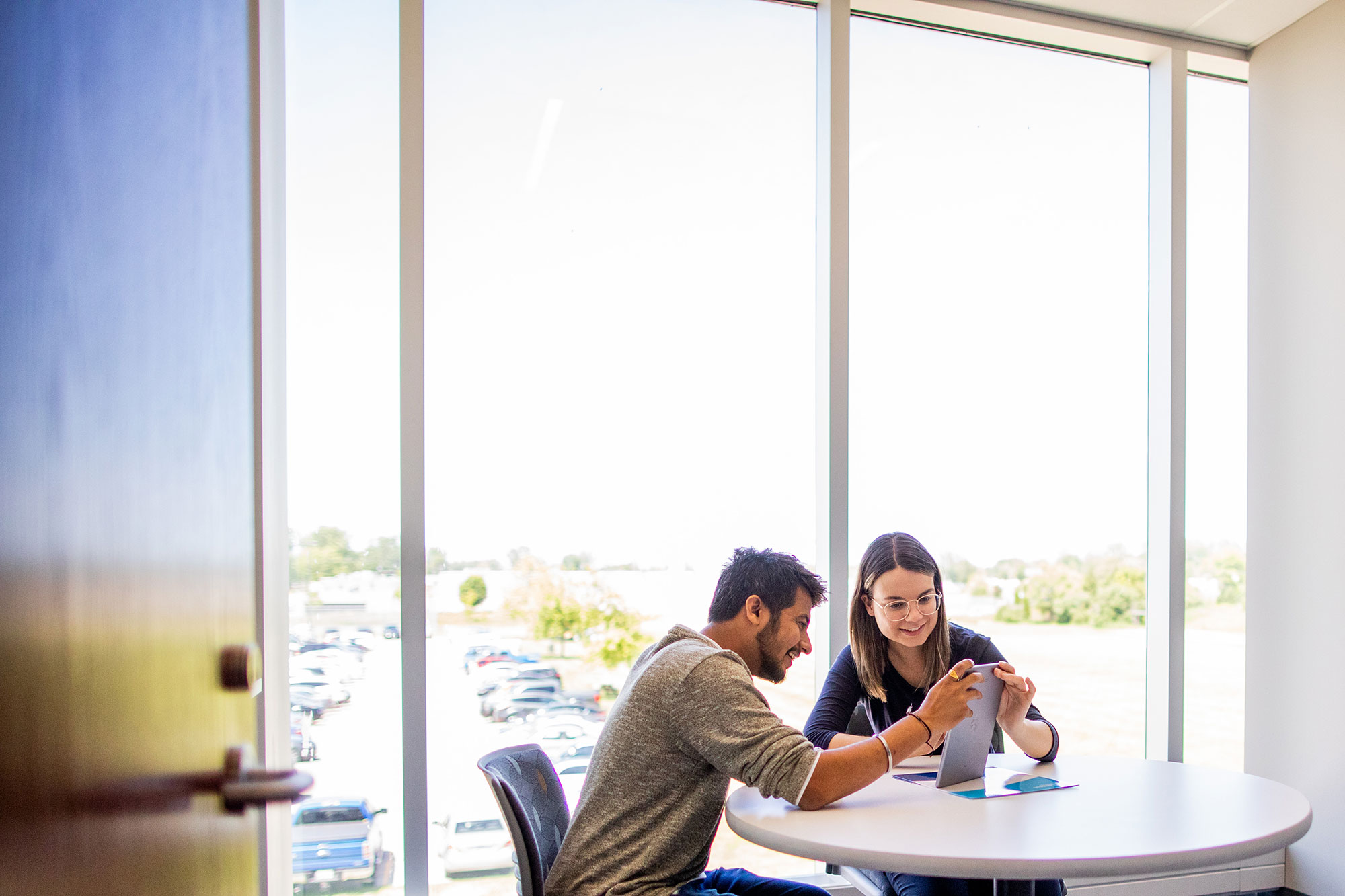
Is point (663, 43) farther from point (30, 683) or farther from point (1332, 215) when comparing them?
point (30, 683)

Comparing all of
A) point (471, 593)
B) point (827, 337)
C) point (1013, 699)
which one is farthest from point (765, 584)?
point (827, 337)

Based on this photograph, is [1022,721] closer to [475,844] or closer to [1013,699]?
[1013,699]

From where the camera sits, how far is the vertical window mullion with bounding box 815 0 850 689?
3215 mm

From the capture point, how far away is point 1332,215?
3.36 meters

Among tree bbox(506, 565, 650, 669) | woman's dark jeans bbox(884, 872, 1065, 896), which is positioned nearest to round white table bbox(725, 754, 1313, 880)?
woman's dark jeans bbox(884, 872, 1065, 896)

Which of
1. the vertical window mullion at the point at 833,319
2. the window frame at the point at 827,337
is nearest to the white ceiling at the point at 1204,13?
the window frame at the point at 827,337

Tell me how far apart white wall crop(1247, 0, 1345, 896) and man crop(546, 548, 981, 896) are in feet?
7.44

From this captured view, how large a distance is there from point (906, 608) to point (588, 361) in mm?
1279

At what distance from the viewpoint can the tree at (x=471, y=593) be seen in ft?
9.47

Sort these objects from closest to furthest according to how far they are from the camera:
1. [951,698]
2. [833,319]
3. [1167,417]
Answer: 1. [951,698]
2. [833,319]
3. [1167,417]

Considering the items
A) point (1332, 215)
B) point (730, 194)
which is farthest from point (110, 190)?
point (1332, 215)

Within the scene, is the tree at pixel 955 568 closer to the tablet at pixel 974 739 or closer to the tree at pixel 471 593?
the tablet at pixel 974 739

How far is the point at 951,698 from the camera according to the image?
196 centimetres

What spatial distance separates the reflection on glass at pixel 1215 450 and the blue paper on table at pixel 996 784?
6.28 ft
